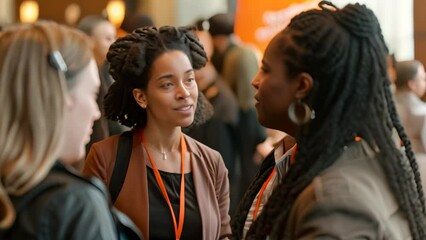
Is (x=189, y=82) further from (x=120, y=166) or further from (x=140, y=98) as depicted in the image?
(x=120, y=166)

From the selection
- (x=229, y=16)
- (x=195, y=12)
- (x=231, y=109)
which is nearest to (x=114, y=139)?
(x=231, y=109)

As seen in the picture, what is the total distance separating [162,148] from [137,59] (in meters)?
0.42

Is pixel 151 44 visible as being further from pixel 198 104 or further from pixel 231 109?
pixel 231 109

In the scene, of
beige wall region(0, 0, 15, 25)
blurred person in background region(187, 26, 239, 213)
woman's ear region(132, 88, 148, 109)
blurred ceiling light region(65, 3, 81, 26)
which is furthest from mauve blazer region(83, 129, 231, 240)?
beige wall region(0, 0, 15, 25)

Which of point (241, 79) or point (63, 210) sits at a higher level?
point (63, 210)

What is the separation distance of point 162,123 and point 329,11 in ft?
4.90

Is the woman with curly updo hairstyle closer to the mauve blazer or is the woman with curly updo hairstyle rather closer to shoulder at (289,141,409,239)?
the mauve blazer

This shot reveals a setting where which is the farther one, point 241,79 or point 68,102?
point 241,79

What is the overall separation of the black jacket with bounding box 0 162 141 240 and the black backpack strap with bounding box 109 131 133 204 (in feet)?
4.56

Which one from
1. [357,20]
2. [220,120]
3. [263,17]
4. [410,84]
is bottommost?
[410,84]

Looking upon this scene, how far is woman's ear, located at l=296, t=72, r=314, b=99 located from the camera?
245 cm

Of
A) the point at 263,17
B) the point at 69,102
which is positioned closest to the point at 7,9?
the point at 263,17

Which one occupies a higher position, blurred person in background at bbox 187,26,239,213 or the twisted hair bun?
the twisted hair bun

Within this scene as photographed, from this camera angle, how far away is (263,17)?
7098 mm
